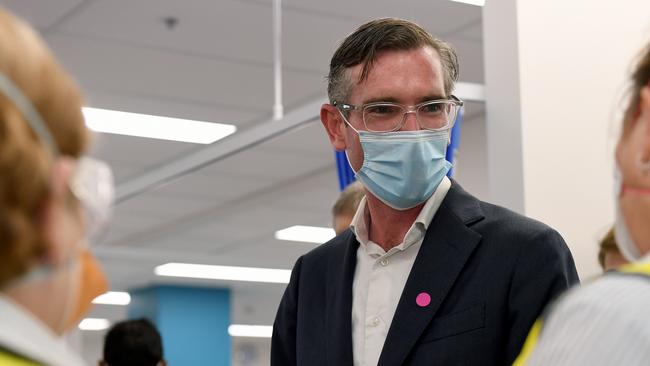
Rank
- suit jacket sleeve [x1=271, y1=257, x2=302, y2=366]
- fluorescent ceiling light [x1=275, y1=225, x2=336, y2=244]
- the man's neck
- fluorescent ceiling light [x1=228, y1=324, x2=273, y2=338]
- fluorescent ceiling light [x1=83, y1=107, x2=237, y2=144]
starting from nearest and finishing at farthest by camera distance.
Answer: the man's neck
suit jacket sleeve [x1=271, y1=257, x2=302, y2=366]
fluorescent ceiling light [x1=83, y1=107, x2=237, y2=144]
fluorescent ceiling light [x1=275, y1=225, x2=336, y2=244]
fluorescent ceiling light [x1=228, y1=324, x2=273, y2=338]

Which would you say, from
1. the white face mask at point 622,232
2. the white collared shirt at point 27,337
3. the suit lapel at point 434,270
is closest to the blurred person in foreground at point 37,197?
the white collared shirt at point 27,337

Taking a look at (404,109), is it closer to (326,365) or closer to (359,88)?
(359,88)

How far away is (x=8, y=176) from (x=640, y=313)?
1.91 ft

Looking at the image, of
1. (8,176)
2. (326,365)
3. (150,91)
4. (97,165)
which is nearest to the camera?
(8,176)

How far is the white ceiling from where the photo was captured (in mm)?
5574

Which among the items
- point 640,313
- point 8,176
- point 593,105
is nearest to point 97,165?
point 8,176

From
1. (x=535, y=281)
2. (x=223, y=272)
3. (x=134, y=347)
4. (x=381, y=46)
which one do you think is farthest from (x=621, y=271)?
(x=223, y=272)

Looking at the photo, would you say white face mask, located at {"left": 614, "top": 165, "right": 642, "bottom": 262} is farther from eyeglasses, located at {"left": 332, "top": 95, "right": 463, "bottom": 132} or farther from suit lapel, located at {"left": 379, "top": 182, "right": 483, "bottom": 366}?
eyeglasses, located at {"left": 332, "top": 95, "right": 463, "bottom": 132}

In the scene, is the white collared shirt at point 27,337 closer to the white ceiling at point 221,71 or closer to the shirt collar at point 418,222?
the shirt collar at point 418,222

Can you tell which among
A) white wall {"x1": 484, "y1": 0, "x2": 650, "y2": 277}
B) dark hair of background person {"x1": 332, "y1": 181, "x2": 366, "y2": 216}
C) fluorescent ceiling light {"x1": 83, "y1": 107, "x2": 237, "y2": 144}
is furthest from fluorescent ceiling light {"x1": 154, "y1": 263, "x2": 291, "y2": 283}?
dark hair of background person {"x1": 332, "y1": 181, "x2": 366, "y2": 216}

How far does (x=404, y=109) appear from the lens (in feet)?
6.69

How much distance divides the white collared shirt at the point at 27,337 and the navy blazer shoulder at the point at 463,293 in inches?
39.6

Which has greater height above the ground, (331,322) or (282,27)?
(282,27)

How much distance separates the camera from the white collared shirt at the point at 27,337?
0.87 meters
